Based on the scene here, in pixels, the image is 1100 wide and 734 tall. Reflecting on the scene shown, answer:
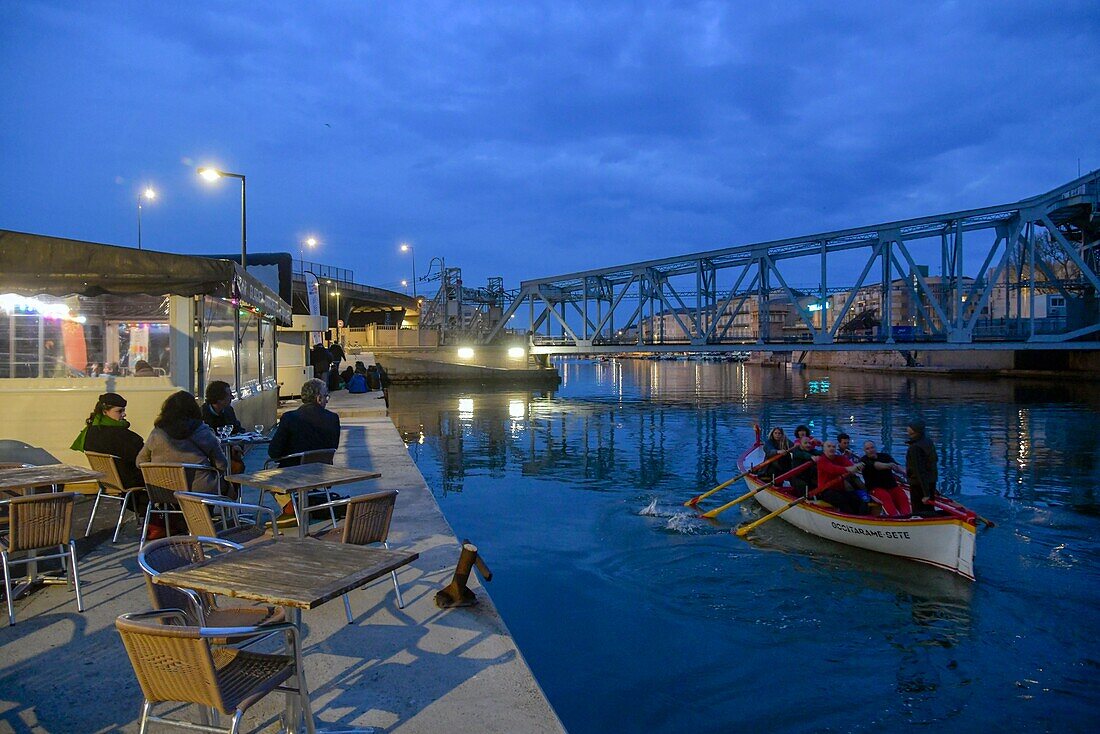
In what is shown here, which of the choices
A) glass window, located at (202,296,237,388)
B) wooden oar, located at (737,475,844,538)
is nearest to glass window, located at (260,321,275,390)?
glass window, located at (202,296,237,388)

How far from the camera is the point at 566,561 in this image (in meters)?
10.8

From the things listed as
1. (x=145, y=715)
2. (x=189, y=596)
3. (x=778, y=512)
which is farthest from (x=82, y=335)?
(x=778, y=512)

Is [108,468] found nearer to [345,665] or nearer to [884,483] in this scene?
[345,665]

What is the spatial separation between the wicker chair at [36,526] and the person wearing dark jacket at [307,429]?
2.71 metres

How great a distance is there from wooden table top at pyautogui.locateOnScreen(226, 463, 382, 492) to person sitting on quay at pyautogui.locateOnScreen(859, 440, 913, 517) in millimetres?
8347

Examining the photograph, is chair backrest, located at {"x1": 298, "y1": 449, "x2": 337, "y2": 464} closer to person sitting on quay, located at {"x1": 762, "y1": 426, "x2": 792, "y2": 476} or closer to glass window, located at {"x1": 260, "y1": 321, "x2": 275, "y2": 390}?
person sitting on quay, located at {"x1": 762, "y1": 426, "x2": 792, "y2": 476}

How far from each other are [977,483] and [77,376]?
18379 millimetres

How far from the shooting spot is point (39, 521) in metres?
5.15

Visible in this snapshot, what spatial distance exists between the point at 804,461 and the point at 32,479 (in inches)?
459

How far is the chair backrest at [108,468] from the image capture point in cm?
690

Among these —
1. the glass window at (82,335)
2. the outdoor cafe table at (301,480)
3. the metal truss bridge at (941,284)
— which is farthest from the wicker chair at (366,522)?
the metal truss bridge at (941,284)

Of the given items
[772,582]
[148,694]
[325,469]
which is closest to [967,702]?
[772,582]

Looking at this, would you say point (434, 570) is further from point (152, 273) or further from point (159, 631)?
point (152, 273)

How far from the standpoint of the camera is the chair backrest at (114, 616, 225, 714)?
2.90m
